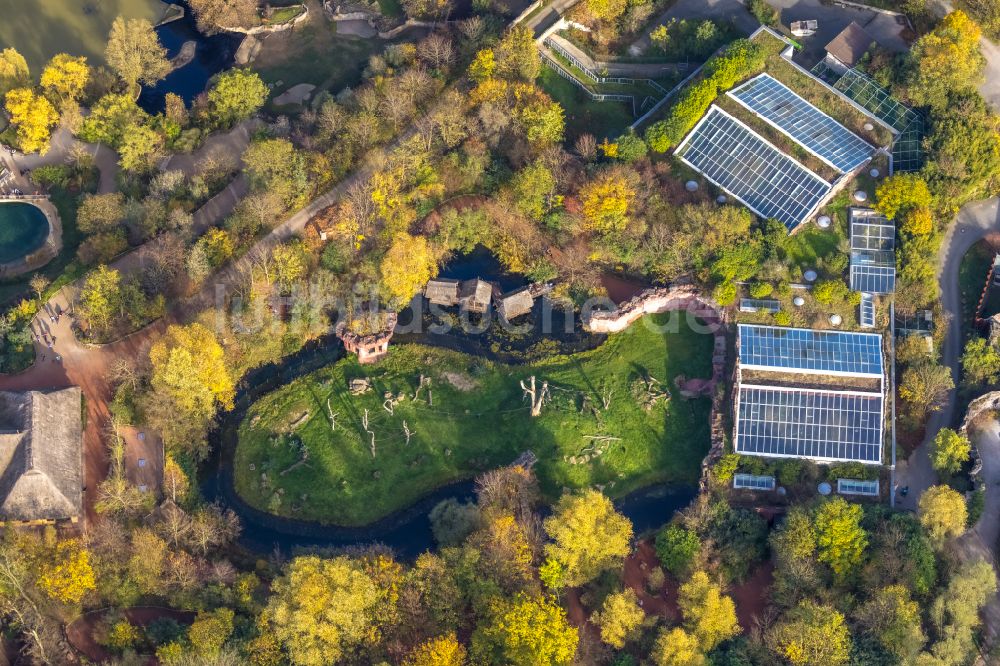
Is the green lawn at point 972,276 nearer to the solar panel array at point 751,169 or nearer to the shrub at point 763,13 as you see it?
the solar panel array at point 751,169

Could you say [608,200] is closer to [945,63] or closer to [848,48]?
[848,48]

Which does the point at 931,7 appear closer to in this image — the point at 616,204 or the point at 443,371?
the point at 616,204

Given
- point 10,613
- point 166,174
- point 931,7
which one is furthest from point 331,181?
point 931,7

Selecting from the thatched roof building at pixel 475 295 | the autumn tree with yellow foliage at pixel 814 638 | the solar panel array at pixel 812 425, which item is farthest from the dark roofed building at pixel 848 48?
the autumn tree with yellow foliage at pixel 814 638

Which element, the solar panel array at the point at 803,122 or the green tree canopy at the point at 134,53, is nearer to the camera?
the solar panel array at the point at 803,122

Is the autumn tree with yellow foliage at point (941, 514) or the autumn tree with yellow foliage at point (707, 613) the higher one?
the autumn tree with yellow foliage at point (941, 514)

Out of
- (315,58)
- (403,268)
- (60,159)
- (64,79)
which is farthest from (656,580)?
(64,79)
